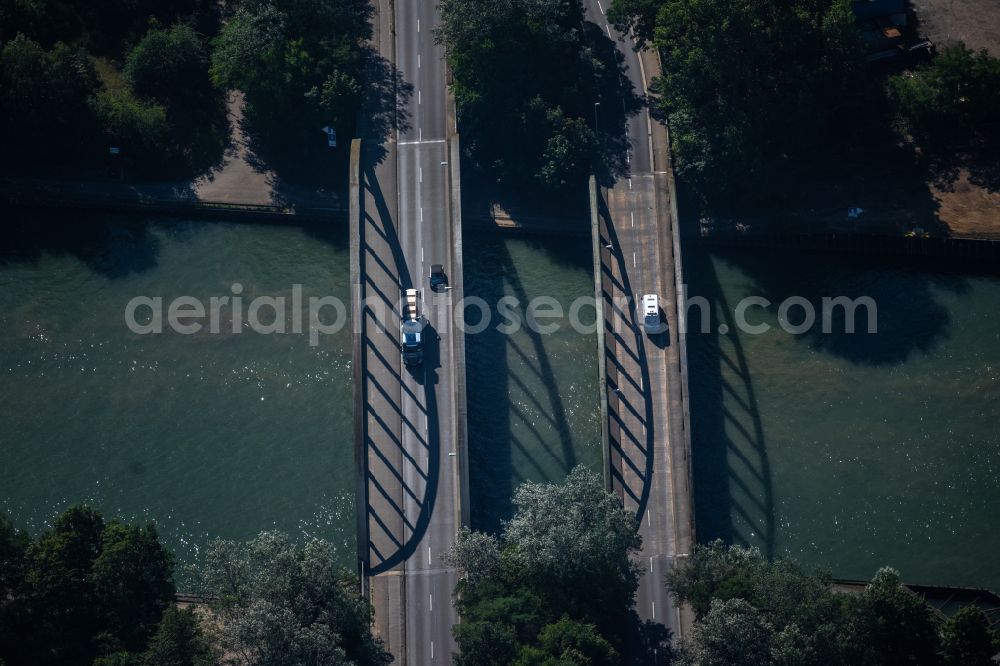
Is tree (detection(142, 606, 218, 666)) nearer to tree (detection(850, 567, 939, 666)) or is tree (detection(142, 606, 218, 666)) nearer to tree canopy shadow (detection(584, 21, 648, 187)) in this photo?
tree (detection(850, 567, 939, 666))

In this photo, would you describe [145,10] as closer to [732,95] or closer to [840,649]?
[732,95]

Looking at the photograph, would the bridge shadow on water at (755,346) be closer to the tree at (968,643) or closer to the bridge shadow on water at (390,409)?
the tree at (968,643)

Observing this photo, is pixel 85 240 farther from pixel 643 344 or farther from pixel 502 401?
pixel 643 344

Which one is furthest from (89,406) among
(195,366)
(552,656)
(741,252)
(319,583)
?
(741,252)

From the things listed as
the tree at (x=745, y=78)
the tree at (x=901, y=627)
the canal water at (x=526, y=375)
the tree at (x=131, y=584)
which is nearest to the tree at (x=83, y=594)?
the tree at (x=131, y=584)

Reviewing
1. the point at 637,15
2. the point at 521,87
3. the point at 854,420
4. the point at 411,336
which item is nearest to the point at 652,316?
the point at 854,420
